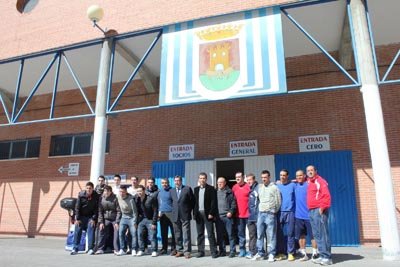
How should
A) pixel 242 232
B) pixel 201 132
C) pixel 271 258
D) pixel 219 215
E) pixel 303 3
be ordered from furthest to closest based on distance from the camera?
pixel 201 132
pixel 303 3
pixel 219 215
pixel 242 232
pixel 271 258

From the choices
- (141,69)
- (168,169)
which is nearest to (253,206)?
(168,169)

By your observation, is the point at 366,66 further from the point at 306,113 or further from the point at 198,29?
the point at 198,29

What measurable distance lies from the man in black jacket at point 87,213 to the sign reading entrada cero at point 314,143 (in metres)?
6.21

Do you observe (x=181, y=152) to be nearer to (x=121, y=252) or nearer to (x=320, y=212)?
(x=121, y=252)

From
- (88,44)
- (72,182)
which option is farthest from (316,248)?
(72,182)

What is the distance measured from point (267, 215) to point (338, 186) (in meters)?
4.11

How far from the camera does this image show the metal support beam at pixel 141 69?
37.1 ft

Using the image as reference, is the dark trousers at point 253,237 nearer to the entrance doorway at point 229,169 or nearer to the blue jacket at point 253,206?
the blue jacket at point 253,206

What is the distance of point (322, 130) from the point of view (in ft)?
35.5

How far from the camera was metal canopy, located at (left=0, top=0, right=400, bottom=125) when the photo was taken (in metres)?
9.42

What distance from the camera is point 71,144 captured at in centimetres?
1397

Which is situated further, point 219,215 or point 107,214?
point 107,214

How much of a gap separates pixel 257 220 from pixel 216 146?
15.3 feet

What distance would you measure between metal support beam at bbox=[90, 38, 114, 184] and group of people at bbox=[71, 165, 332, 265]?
571mm
